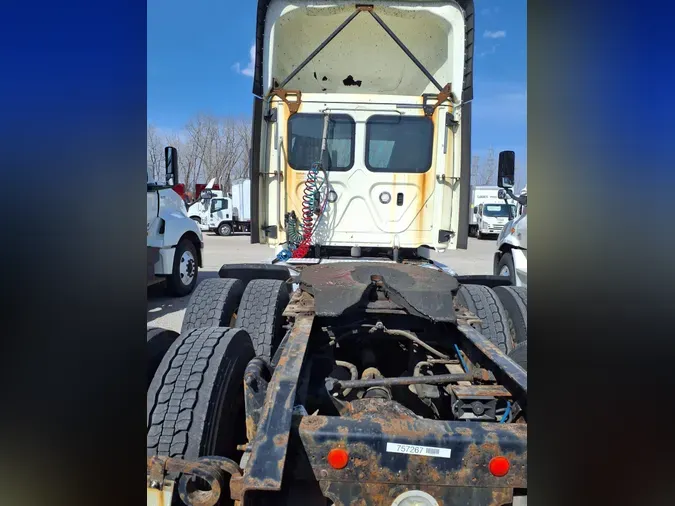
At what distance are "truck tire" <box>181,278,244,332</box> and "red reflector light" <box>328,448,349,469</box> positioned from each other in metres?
2.31

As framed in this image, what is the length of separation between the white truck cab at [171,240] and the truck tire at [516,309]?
4804 millimetres

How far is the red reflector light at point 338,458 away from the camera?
52.0 inches

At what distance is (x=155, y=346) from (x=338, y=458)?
149 cm

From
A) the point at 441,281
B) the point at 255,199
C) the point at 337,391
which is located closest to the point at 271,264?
the point at 255,199

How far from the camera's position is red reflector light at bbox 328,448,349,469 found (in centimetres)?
132

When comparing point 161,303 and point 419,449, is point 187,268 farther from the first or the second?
point 419,449

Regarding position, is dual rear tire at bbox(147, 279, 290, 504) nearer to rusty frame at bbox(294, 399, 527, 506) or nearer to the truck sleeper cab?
rusty frame at bbox(294, 399, 527, 506)

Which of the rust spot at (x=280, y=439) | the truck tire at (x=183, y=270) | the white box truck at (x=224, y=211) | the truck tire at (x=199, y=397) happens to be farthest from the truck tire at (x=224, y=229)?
the rust spot at (x=280, y=439)

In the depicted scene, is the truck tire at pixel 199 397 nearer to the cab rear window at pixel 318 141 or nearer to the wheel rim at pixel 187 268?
the cab rear window at pixel 318 141

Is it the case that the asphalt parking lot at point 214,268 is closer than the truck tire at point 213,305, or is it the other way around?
the truck tire at point 213,305

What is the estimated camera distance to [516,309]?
363 cm

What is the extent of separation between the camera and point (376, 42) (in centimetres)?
483

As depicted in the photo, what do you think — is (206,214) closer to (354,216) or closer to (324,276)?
(354,216)
